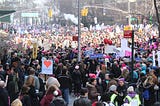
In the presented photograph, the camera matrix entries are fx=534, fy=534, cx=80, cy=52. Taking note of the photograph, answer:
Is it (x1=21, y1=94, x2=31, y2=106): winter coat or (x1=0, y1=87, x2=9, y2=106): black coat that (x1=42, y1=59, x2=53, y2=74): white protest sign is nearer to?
(x1=0, y1=87, x2=9, y2=106): black coat

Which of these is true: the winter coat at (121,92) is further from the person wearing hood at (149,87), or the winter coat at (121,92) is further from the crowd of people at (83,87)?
the person wearing hood at (149,87)

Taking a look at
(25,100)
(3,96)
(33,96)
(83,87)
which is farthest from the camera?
(83,87)

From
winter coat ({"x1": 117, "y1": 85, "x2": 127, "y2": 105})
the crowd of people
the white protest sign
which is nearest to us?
the crowd of people

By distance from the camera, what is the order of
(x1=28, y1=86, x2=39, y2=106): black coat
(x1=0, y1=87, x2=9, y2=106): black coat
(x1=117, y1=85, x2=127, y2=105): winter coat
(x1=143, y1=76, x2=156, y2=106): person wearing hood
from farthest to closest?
1. (x1=143, y1=76, x2=156, y2=106): person wearing hood
2. (x1=28, y1=86, x2=39, y2=106): black coat
3. (x1=0, y1=87, x2=9, y2=106): black coat
4. (x1=117, y1=85, x2=127, y2=105): winter coat

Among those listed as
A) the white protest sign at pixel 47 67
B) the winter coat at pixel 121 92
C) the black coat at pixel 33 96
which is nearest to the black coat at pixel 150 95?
the winter coat at pixel 121 92

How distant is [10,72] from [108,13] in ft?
264

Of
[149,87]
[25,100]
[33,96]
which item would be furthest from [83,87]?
[25,100]

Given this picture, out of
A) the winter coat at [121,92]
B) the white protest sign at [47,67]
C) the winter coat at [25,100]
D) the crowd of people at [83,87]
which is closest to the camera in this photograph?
the crowd of people at [83,87]

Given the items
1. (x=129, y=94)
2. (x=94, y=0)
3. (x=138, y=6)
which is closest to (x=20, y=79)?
(x=129, y=94)

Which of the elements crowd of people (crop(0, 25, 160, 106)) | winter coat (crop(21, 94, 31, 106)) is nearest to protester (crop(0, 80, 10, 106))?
crowd of people (crop(0, 25, 160, 106))

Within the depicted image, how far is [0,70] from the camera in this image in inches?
665

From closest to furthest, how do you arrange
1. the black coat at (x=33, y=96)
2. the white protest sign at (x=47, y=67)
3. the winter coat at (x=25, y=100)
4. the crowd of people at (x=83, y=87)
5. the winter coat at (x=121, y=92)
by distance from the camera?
1. the crowd of people at (x=83, y=87)
2. the winter coat at (x=25, y=100)
3. the winter coat at (x=121, y=92)
4. the black coat at (x=33, y=96)
5. the white protest sign at (x=47, y=67)

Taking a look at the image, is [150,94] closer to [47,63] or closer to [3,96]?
[47,63]

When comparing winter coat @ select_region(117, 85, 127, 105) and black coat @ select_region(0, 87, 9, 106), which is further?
black coat @ select_region(0, 87, 9, 106)
